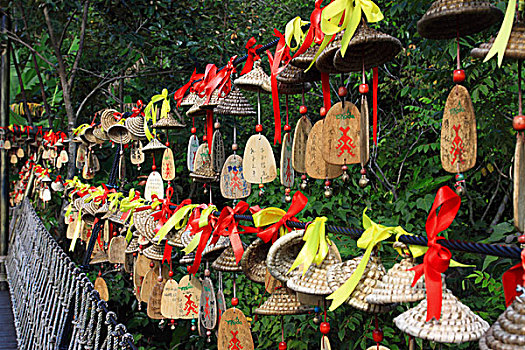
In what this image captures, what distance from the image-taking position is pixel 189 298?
171 cm

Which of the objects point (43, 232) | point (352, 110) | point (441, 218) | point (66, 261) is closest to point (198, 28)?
point (43, 232)

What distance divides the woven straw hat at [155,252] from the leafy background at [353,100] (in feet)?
3.22

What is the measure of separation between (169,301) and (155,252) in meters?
0.21

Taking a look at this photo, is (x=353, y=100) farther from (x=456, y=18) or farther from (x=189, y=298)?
(x=456, y=18)

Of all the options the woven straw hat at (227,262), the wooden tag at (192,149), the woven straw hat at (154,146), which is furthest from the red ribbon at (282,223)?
the woven straw hat at (154,146)

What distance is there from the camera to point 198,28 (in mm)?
3752

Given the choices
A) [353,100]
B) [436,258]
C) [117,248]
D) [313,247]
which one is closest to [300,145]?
[313,247]

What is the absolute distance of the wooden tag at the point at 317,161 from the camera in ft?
3.78

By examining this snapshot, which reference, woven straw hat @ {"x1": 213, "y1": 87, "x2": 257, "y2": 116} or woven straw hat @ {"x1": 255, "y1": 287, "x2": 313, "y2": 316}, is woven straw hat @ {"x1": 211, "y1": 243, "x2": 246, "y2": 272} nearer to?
woven straw hat @ {"x1": 255, "y1": 287, "x2": 313, "y2": 316}

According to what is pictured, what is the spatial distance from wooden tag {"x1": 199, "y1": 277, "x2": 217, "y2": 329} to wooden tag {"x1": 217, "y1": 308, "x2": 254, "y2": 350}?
Answer: 0.12 metres

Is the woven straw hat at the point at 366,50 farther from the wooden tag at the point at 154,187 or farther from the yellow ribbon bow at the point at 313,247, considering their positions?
the wooden tag at the point at 154,187

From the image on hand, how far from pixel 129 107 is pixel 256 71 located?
5.38ft

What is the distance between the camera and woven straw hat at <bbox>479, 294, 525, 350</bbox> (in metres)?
0.63

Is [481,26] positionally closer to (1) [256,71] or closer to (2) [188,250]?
(1) [256,71]
